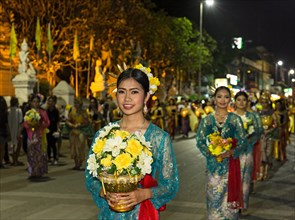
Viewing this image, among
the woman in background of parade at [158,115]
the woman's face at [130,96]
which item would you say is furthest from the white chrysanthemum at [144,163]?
the woman in background of parade at [158,115]

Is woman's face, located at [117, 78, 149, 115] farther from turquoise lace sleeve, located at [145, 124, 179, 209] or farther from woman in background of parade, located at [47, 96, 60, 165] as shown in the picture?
woman in background of parade, located at [47, 96, 60, 165]

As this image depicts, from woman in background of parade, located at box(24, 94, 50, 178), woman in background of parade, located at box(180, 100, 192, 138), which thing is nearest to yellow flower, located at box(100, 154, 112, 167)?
woman in background of parade, located at box(24, 94, 50, 178)

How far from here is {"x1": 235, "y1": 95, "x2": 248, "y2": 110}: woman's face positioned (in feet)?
31.5

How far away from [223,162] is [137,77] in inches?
135

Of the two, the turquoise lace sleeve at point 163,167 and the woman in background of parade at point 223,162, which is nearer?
the turquoise lace sleeve at point 163,167

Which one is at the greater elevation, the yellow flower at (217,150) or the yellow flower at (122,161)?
the yellow flower at (122,161)

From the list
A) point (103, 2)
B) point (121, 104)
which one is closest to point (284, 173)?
point (121, 104)

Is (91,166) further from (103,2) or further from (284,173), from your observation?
(103,2)

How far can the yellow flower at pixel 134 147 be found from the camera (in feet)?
11.2

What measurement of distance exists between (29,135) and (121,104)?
9092mm

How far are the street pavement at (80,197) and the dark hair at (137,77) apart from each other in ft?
15.1

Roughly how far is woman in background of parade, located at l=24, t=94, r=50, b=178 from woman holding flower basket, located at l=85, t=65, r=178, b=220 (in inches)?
339

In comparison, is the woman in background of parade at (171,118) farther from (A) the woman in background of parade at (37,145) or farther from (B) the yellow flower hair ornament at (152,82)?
(B) the yellow flower hair ornament at (152,82)

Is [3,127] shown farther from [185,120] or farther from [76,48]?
[76,48]
